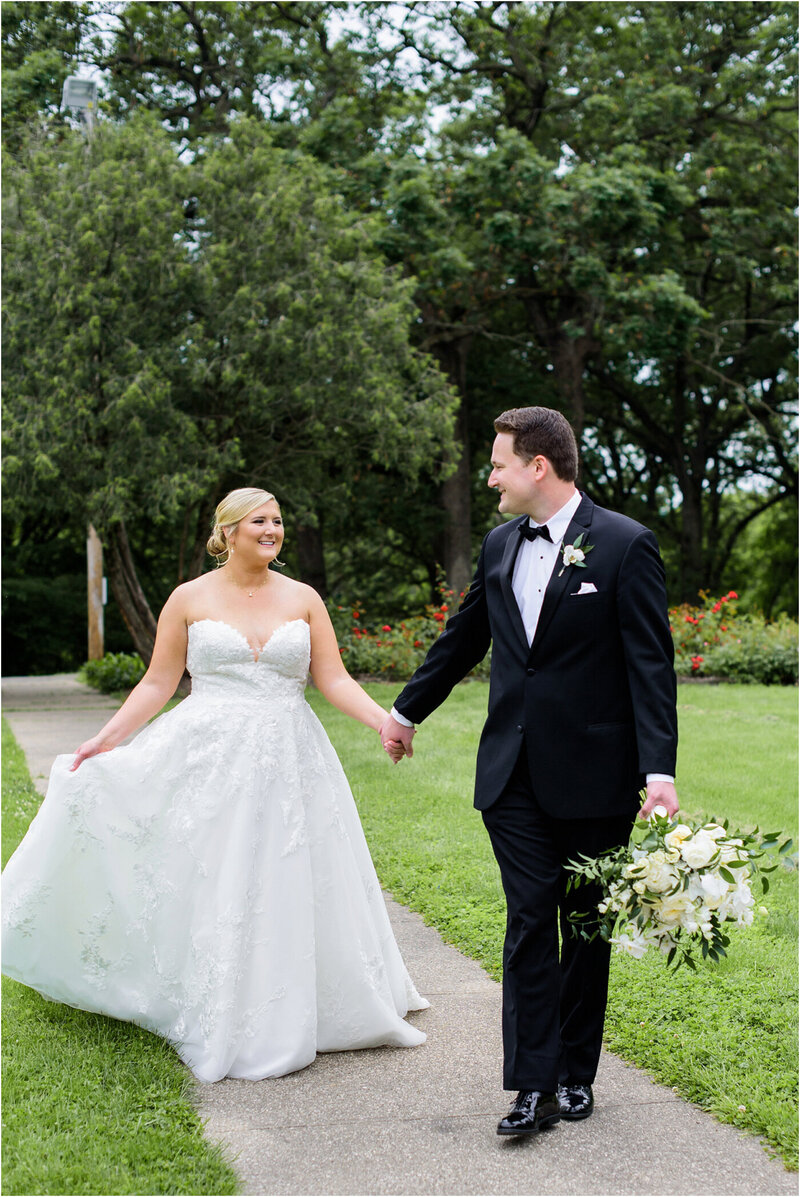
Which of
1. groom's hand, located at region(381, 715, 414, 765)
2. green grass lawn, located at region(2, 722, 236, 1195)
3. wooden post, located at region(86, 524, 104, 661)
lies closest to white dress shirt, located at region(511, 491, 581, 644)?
groom's hand, located at region(381, 715, 414, 765)

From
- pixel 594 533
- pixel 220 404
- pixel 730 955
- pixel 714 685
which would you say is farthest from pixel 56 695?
pixel 594 533

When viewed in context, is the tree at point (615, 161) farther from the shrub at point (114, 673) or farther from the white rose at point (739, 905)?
the white rose at point (739, 905)

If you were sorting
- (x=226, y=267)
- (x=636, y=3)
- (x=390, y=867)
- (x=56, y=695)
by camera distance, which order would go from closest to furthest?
(x=390, y=867), (x=226, y=267), (x=56, y=695), (x=636, y=3)

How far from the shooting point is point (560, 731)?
342cm

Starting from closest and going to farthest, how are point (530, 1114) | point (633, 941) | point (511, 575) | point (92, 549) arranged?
point (633, 941) → point (530, 1114) → point (511, 575) → point (92, 549)

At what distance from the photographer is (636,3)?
20.1 metres

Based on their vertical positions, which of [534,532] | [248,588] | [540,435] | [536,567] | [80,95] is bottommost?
[248,588]

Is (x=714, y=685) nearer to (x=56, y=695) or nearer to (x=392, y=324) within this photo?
(x=392, y=324)

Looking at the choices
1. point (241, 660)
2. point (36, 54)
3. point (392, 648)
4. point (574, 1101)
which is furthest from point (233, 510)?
point (36, 54)

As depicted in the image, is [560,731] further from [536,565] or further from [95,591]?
[95,591]

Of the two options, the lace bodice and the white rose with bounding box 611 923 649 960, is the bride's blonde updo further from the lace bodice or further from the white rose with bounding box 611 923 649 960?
the white rose with bounding box 611 923 649 960

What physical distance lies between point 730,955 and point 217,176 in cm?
1237

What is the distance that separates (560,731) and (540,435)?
94 cm

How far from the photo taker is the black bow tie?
11.8ft
